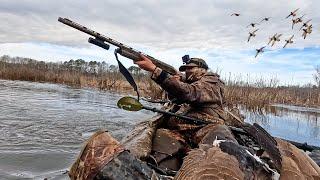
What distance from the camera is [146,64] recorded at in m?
4.95

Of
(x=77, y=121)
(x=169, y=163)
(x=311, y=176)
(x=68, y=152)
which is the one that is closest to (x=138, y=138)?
(x=169, y=163)

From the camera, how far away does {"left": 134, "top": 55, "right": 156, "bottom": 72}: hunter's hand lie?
193 inches

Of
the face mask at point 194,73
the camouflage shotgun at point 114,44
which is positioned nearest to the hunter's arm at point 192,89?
the face mask at point 194,73

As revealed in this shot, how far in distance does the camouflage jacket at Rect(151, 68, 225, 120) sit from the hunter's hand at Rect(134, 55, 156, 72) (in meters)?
0.11

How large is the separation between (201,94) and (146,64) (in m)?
0.86

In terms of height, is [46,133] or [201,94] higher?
[201,94]

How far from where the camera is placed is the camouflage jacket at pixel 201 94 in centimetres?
498

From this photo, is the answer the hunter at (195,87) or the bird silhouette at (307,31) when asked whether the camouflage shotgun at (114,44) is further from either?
the bird silhouette at (307,31)

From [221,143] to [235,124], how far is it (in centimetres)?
290

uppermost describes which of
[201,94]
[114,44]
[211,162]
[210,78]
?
[114,44]

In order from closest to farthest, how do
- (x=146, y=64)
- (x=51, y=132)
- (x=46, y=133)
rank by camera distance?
(x=146, y=64) → (x=46, y=133) → (x=51, y=132)

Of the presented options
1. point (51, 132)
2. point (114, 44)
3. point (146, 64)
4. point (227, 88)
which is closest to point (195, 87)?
point (146, 64)

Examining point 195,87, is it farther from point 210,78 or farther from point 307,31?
point 307,31

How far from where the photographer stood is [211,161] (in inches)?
112
